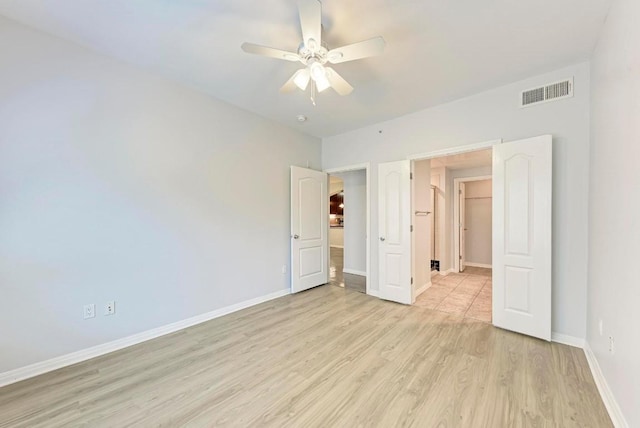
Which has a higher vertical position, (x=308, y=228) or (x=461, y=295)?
(x=308, y=228)

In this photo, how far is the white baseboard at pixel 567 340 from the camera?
245 cm

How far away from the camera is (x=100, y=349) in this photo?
7.88 ft

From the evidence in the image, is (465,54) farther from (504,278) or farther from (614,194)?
(504,278)

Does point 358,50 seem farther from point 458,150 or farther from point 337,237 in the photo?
point 337,237

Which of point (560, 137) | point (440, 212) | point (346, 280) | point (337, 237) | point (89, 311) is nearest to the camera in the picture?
point (89, 311)

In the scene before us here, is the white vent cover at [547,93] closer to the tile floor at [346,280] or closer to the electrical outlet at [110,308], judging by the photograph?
the tile floor at [346,280]

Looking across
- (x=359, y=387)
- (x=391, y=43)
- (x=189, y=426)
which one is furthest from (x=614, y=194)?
(x=189, y=426)

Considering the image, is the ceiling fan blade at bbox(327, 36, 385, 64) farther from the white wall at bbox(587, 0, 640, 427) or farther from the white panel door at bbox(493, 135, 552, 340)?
the white panel door at bbox(493, 135, 552, 340)

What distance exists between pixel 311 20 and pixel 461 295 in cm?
421

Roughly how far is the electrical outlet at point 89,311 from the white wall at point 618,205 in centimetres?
390

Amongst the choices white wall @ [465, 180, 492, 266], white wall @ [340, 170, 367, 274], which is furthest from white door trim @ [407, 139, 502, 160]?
white wall @ [465, 180, 492, 266]

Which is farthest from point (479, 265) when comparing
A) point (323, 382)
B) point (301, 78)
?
point (301, 78)

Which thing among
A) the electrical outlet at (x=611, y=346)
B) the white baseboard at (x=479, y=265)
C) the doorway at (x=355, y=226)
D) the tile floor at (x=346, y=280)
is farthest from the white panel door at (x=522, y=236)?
the white baseboard at (x=479, y=265)

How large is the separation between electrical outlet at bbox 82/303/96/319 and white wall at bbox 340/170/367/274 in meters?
4.41
